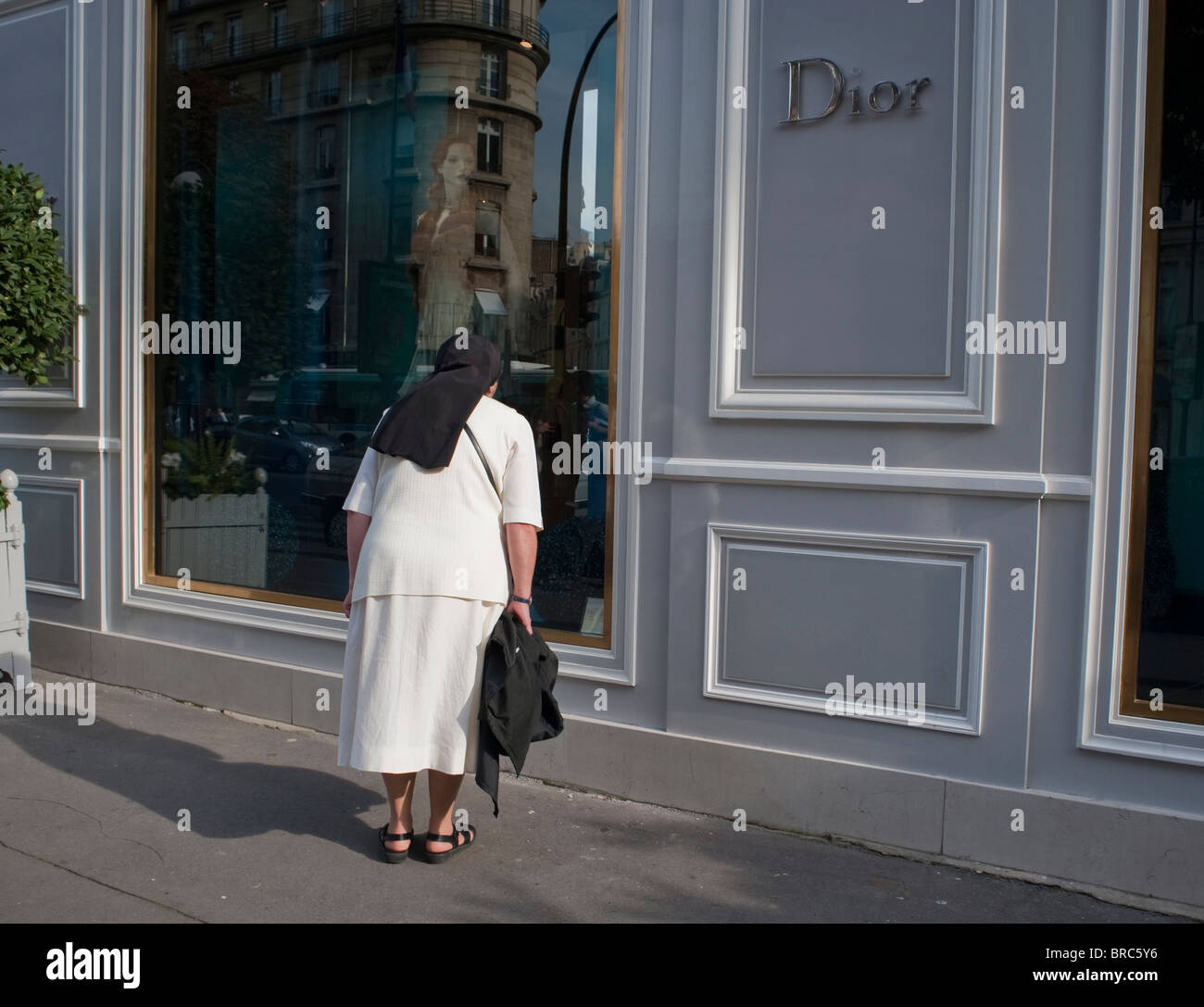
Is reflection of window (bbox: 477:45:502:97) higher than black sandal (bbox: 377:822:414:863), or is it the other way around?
reflection of window (bbox: 477:45:502:97)

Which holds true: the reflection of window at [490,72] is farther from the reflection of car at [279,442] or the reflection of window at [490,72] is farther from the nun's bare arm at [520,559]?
the nun's bare arm at [520,559]

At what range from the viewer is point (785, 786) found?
A: 5020 mm

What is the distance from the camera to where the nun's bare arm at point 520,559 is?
4.43m

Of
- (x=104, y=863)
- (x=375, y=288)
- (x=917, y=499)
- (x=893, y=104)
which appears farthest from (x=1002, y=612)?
(x=375, y=288)

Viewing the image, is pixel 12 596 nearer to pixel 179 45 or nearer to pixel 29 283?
pixel 29 283

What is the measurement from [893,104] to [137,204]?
4948 mm

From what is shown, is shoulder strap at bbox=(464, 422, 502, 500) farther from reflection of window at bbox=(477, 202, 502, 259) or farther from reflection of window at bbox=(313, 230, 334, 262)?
reflection of window at bbox=(313, 230, 334, 262)

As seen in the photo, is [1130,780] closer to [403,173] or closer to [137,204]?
[403,173]

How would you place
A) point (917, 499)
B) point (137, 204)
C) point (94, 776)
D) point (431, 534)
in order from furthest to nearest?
point (137, 204) < point (94, 776) < point (917, 499) < point (431, 534)

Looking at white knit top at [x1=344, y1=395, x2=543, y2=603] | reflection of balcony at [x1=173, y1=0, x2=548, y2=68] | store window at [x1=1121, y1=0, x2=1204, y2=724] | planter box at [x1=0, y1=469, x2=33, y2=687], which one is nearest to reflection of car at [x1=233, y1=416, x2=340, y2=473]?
planter box at [x1=0, y1=469, x2=33, y2=687]

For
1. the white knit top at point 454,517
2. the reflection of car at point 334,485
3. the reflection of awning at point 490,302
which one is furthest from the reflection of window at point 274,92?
the white knit top at point 454,517

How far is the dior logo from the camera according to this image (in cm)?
473

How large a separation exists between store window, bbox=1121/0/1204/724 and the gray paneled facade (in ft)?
0.32

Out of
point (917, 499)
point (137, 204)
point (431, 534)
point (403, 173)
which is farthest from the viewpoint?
point (137, 204)
